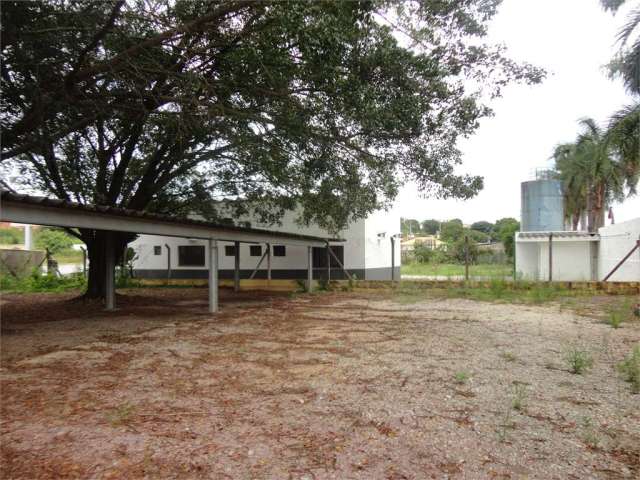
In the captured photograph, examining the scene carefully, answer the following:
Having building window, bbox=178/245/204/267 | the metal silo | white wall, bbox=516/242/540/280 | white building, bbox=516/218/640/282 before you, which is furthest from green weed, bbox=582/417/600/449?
the metal silo

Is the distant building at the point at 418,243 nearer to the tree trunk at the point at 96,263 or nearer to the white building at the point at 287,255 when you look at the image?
the white building at the point at 287,255

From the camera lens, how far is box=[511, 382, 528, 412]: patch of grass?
399 cm

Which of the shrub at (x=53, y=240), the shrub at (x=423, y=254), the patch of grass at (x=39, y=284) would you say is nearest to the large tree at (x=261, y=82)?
the patch of grass at (x=39, y=284)

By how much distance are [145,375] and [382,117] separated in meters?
5.23

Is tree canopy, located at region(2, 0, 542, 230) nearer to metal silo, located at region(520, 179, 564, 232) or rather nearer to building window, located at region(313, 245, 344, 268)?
building window, located at region(313, 245, 344, 268)

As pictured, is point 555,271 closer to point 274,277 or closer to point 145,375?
point 274,277

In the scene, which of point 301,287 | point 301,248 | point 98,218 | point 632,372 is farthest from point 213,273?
point 301,248

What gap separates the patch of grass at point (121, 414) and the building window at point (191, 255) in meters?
16.7

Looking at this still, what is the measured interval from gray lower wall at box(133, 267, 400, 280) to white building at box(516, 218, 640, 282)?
5.88 m

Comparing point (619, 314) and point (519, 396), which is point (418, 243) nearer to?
point (619, 314)

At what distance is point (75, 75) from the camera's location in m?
6.68

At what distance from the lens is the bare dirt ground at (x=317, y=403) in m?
2.97

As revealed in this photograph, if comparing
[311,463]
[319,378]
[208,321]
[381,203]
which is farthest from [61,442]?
[381,203]

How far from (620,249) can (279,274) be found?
12858 millimetres
